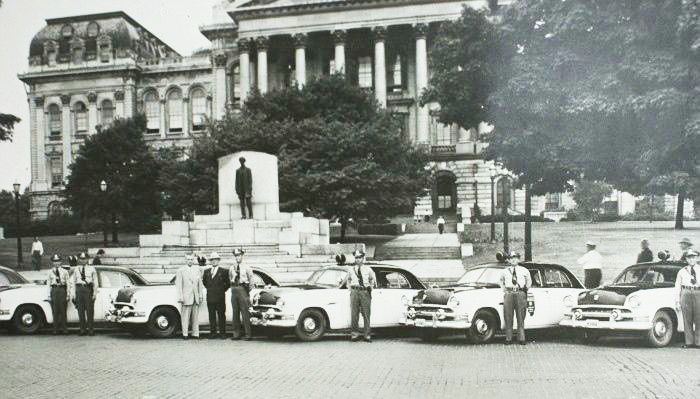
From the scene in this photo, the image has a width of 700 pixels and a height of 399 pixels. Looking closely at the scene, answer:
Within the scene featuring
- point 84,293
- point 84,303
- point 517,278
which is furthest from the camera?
point 84,303

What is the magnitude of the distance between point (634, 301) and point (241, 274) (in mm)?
7618

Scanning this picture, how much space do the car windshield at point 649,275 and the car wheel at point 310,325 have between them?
233 inches

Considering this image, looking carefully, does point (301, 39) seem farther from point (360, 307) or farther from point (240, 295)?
point (360, 307)

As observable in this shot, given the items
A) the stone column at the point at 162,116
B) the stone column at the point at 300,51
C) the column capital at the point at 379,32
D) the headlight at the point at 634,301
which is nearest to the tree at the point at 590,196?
the column capital at the point at 379,32

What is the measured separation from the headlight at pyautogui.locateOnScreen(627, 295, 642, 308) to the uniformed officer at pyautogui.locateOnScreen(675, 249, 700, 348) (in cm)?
84

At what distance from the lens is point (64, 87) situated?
99.2m

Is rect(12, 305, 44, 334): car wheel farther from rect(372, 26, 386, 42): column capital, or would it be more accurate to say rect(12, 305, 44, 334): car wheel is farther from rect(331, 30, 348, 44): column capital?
rect(331, 30, 348, 44): column capital

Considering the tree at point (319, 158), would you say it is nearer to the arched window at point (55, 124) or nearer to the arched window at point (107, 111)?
the arched window at point (107, 111)

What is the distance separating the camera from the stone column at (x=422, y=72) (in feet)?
260

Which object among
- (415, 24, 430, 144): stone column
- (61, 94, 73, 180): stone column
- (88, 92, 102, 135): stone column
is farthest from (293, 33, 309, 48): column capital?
(61, 94, 73, 180): stone column

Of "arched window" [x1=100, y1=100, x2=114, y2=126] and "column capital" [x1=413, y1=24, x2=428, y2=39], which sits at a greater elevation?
"column capital" [x1=413, y1=24, x2=428, y2=39]

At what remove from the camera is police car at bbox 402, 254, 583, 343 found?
1725 centimetres

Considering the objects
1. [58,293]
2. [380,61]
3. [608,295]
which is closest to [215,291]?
[58,293]

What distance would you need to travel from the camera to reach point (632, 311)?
54.2 feet
